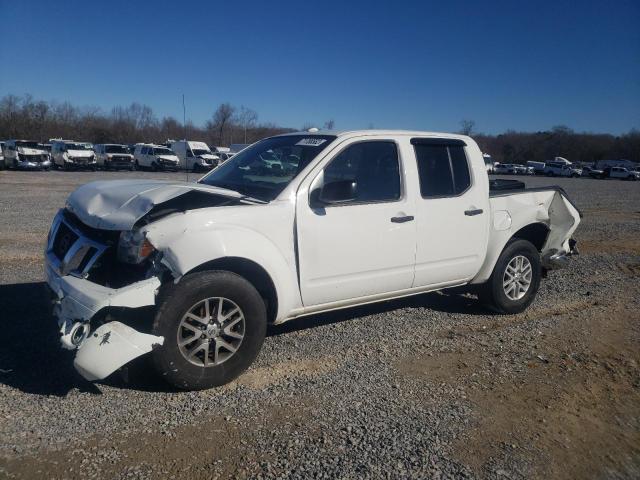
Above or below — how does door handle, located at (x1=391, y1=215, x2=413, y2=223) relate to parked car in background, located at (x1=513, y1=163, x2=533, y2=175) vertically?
above

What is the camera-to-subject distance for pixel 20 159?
34312 millimetres

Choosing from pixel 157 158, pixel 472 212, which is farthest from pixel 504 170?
pixel 472 212

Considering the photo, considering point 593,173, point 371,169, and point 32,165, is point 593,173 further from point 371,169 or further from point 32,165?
point 371,169

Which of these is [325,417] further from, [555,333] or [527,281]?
[527,281]

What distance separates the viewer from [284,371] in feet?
13.0

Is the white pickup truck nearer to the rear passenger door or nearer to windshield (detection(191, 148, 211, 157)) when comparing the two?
the rear passenger door

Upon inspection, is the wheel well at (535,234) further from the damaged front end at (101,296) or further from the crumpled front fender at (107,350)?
the crumpled front fender at (107,350)

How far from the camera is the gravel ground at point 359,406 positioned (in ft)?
9.24

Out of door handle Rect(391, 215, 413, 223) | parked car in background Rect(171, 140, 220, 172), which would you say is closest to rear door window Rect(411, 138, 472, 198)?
door handle Rect(391, 215, 413, 223)

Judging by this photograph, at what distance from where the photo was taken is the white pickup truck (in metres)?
3.34

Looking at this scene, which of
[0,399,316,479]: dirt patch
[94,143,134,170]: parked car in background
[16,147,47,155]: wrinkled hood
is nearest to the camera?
[0,399,316,479]: dirt patch

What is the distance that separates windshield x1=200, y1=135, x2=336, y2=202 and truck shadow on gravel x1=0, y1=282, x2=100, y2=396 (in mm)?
1843

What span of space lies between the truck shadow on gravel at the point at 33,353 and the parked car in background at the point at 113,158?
3604 cm

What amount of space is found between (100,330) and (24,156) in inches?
1451
